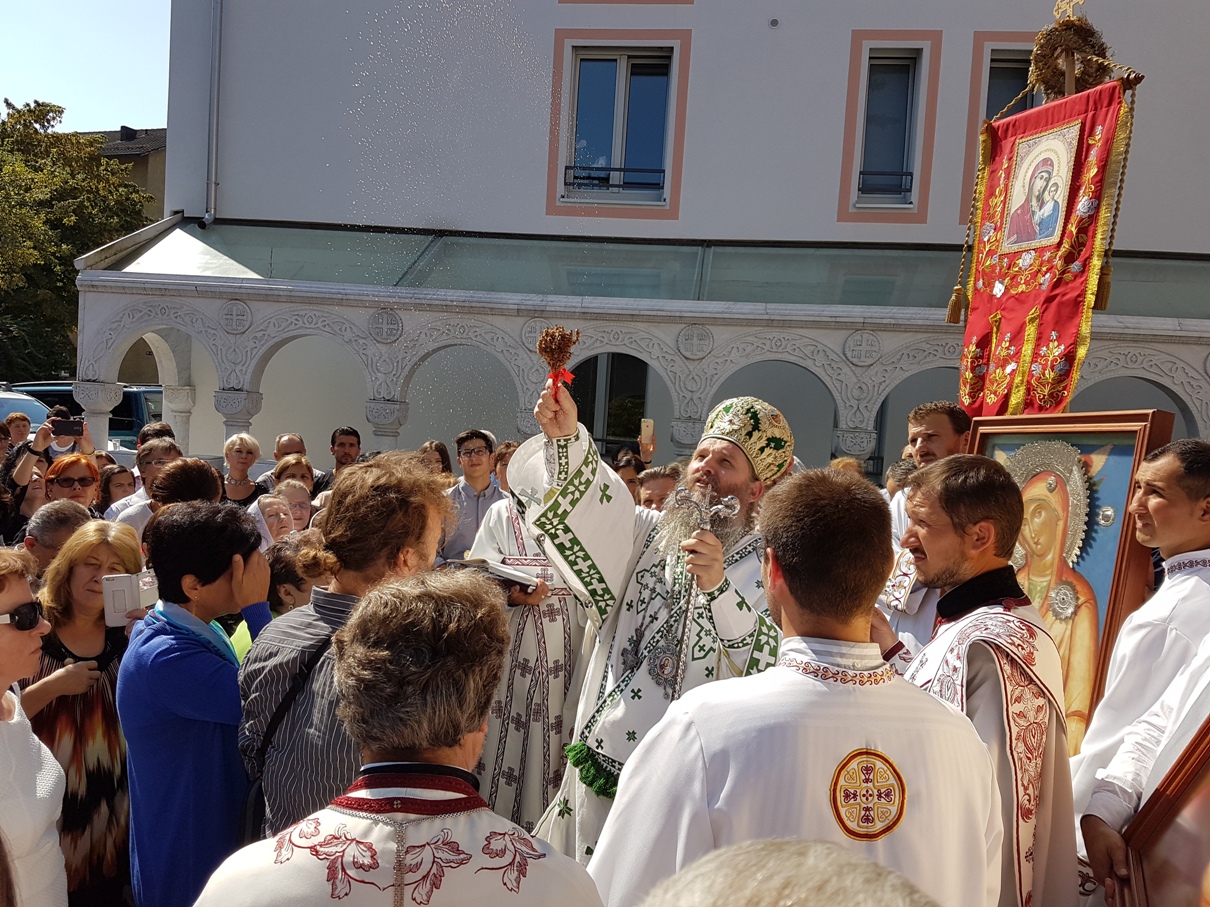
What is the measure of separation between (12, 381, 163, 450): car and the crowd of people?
15494 mm

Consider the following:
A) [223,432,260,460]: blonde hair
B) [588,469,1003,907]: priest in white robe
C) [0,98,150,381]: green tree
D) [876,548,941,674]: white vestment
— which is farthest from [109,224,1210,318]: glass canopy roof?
[0,98,150,381]: green tree

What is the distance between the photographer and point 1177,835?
2014 millimetres

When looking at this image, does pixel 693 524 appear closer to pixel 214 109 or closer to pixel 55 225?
pixel 214 109

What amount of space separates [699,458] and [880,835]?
Result: 5.90 ft

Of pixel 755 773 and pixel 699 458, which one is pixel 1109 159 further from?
pixel 755 773

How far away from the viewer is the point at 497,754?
397 centimetres

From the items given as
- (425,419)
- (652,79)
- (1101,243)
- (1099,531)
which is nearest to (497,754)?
(1099,531)

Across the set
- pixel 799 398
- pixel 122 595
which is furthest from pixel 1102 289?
pixel 799 398

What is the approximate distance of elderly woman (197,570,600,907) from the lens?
54.8 inches

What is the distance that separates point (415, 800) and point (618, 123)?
12.8 m

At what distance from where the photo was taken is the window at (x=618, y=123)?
13.3m

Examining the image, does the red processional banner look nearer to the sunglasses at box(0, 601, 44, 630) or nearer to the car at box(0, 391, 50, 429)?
the sunglasses at box(0, 601, 44, 630)

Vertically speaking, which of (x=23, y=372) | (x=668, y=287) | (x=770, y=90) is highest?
(x=770, y=90)

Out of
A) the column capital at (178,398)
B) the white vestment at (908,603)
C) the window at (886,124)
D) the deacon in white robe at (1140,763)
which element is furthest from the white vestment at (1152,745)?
the column capital at (178,398)
